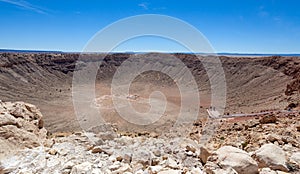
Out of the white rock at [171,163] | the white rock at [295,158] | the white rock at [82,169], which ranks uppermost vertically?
the white rock at [295,158]

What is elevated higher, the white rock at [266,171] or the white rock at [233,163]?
the white rock at [233,163]

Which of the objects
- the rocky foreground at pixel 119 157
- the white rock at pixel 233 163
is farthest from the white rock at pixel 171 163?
the white rock at pixel 233 163

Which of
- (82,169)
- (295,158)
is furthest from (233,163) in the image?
(82,169)

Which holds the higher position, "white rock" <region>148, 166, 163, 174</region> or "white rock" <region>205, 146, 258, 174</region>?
"white rock" <region>205, 146, 258, 174</region>

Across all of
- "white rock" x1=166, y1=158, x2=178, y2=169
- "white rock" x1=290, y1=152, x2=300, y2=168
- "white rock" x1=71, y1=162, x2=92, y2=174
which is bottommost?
"white rock" x1=71, y1=162, x2=92, y2=174

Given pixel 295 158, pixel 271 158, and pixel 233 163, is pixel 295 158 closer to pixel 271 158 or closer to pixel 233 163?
pixel 271 158

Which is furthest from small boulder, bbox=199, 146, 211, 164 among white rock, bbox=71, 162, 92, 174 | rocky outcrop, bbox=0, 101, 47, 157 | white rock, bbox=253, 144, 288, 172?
rocky outcrop, bbox=0, 101, 47, 157

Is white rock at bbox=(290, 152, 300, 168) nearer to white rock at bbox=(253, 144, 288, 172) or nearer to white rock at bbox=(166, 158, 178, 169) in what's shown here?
white rock at bbox=(253, 144, 288, 172)

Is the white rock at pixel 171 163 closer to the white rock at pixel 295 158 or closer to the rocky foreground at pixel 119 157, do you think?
the rocky foreground at pixel 119 157

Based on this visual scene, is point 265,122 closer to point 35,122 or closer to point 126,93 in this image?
point 35,122
